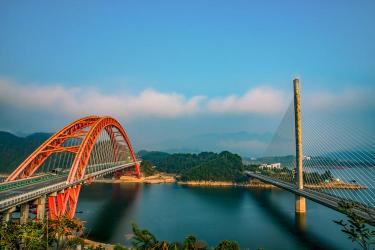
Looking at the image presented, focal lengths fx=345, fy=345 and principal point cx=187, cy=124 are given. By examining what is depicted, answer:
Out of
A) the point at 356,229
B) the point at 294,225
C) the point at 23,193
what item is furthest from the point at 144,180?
the point at 356,229

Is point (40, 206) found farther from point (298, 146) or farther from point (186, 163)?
point (186, 163)

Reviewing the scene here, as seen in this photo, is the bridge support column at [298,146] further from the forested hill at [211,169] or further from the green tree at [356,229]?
the forested hill at [211,169]

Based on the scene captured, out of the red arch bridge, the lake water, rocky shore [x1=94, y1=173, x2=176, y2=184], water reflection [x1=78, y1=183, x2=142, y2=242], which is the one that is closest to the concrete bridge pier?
the red arch bridge

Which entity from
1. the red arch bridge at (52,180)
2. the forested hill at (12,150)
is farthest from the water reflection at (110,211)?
the forested hill at (12,150)

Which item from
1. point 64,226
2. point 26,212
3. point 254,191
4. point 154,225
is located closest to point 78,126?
A: point 154,225

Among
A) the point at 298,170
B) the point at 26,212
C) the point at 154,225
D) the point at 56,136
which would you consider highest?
the point at 56,136

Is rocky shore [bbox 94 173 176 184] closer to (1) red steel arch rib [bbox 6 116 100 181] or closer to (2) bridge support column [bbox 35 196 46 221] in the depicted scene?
(1) red steel arch rib [bbox 6 116 100 181]

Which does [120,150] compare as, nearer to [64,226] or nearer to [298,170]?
[298,170]
